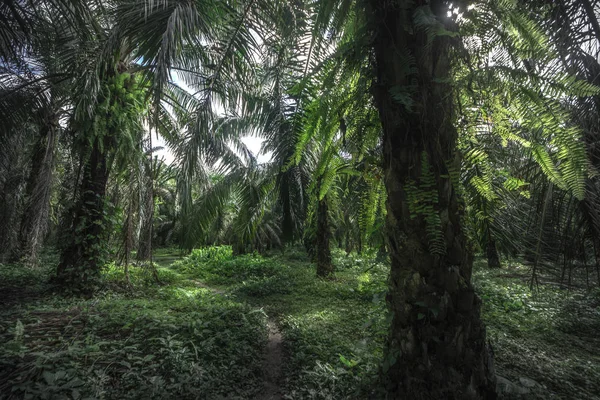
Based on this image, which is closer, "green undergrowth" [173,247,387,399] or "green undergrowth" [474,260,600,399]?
"green undergrowth" [173,247,387,399]

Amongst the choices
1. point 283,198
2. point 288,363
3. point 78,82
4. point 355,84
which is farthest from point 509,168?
point 78,82

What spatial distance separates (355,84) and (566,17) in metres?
2.15

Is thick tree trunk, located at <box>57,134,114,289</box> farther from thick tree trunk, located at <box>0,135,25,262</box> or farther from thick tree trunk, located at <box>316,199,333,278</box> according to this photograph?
thick tree trunk, located at <box>316,199,333,278</box>

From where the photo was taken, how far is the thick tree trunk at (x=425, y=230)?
191 centimetres

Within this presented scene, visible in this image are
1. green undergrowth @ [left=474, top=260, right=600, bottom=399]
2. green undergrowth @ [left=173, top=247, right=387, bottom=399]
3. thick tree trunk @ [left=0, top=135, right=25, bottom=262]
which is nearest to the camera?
green undergrowth @ [left=173, top=247, right=387, bottom=399]

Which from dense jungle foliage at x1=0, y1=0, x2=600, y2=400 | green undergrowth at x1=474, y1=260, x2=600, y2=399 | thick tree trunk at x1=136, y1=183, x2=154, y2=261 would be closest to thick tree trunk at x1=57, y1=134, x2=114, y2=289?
dense jungle foliage at x1=0, y1=0, x2=600, y2=400

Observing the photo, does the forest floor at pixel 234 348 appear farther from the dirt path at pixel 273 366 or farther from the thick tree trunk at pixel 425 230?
the thick tree trunk at pixel 425 230

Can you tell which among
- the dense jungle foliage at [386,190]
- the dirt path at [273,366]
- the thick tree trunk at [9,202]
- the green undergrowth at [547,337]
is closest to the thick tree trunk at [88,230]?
the dense jungle foliage at [386,190]

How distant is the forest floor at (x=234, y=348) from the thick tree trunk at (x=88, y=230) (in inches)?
16.8

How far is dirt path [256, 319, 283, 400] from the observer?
9.73 feet

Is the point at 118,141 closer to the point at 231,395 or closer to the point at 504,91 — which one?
the point at 231,395

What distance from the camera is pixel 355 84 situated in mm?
2332

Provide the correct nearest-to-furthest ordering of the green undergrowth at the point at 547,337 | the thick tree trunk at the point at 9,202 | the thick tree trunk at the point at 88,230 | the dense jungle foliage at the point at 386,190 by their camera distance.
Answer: the dense jungle foliage at the point at 386,190, the green undergrowth at the point at 547,337, the thick tree trunk at the point at 88,230, the thick tree trunk at the point at 9,202

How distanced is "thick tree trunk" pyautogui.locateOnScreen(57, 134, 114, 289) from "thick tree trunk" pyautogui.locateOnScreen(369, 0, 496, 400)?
564 centimetres
